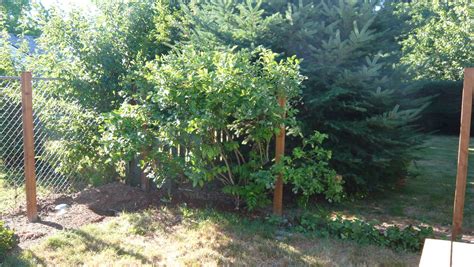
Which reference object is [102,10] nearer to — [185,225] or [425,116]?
[185,225]

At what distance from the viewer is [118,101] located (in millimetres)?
6250

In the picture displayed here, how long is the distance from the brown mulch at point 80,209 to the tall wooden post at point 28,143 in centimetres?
17

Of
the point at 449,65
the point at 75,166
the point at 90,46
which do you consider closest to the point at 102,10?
the point at 90,46

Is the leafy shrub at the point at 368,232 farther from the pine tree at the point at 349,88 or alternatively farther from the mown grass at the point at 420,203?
the pine tree at the point at 349,88

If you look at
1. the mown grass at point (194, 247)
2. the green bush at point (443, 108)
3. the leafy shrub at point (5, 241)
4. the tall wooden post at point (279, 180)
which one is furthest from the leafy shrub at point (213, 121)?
the green bush at point (443, 108)

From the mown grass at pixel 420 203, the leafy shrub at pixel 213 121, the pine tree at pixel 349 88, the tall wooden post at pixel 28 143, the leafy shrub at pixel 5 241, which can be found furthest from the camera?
the pine tree at pixel 349 88

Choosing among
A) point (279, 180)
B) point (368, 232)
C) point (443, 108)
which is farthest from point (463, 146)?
point (443, 108)

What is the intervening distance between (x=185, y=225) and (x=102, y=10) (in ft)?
11.4

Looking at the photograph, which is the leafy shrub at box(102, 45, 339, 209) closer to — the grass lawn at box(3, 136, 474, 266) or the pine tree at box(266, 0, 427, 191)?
the grass lawn at box(3, 136, 474, 266)

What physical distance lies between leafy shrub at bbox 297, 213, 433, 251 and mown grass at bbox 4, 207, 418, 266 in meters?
0.17

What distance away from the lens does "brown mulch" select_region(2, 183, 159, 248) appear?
4613 millimetres

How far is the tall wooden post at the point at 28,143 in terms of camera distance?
4.81 m

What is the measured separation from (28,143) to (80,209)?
3.27 ft

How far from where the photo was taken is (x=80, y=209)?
530cm
